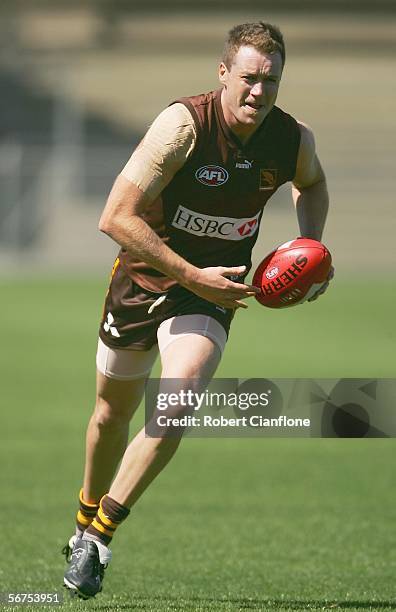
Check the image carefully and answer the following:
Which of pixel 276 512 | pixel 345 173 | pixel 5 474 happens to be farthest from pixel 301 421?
pixel 345 173

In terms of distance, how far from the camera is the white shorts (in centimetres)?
551

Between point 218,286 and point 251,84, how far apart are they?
0.88 metres

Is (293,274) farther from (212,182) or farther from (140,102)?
(140,102)

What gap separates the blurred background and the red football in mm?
26049

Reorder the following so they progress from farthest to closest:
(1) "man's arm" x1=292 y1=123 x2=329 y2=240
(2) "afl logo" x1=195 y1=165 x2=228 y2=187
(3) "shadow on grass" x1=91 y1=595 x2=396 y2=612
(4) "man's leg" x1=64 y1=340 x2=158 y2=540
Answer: (1) "man's arm" x1=292 y1=123 x2=329 y2=240 < (4) "man's leg" x1=64 y1=340 x2=158 y2=540 < (2) "afl logo" x1=195 y1=165 x2=228 y2=187 < (3) "shadow on grass" x1=91 y1=595 x2=396 y2=612

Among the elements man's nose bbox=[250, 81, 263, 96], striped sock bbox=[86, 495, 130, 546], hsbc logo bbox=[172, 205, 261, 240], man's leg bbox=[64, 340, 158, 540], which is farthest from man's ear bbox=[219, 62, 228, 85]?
striped sock bbox=[86, 495, 130, 546]

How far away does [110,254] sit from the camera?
3269 cm

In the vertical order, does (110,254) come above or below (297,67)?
below

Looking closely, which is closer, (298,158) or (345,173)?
(298,158)

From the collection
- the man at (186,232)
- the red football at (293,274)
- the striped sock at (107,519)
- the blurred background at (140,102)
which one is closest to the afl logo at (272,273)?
the red football at (293,274)

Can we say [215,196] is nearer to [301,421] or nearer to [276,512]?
[301,421]

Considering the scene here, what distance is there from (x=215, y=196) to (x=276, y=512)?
363 centimetres
